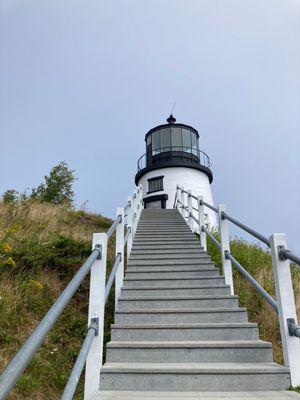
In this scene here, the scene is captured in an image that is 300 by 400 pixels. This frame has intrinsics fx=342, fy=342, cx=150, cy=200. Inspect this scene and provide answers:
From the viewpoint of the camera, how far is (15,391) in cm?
271

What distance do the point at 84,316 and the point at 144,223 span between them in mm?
4298

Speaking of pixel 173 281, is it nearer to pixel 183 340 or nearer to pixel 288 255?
pixel 183 340

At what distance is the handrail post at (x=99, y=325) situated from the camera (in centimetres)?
223

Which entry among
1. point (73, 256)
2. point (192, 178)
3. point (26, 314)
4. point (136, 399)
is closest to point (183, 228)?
point (73, 256)

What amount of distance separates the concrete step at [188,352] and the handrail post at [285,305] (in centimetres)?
35

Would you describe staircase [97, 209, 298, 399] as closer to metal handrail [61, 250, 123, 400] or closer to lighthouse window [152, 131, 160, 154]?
metal handrail [61, 250, 123, 400]

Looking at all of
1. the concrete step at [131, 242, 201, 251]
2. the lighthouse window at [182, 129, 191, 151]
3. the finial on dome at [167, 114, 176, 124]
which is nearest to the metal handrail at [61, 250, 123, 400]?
the concrete step at [131, 242, 201, 251]

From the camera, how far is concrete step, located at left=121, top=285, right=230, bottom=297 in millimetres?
3744

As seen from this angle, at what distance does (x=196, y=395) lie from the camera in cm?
224

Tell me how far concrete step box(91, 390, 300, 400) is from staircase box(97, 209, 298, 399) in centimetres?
2

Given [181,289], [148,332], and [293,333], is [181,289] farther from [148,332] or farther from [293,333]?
[293,333]

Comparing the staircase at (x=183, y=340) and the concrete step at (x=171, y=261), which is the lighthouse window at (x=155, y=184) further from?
the staircase at (x=183, y=340)

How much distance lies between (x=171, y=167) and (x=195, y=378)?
45.8 feet

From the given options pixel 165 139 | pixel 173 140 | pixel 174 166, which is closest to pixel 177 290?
pixel 174 166
